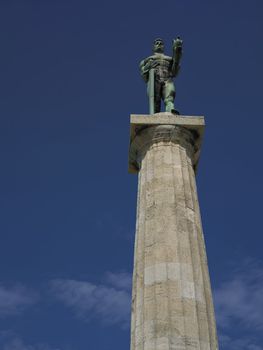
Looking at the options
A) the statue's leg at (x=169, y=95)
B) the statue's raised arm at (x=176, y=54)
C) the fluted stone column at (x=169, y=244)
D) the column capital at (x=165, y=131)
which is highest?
the statue's raised arm at (x=176, y=54)

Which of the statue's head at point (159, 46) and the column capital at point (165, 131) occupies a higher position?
the statue's head at point (159, 46)

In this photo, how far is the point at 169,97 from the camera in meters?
17.2

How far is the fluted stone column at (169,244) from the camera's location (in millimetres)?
11172

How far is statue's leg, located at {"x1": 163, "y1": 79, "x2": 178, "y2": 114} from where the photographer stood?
16797 millimetres

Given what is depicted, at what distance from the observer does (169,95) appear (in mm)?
17297

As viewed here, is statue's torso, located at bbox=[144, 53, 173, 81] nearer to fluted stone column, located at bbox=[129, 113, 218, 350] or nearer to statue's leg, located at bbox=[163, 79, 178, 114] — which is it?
statue's leg, located at bbox=[163, 79, 178, 114]

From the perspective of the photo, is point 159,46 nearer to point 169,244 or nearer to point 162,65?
point 162,65

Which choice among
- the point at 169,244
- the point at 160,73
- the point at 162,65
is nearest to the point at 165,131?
the point at 160,73

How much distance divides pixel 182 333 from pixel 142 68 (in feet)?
34.2

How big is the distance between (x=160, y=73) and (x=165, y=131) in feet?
11.3

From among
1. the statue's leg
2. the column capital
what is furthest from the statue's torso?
the column capital

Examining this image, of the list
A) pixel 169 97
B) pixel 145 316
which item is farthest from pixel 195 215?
pixel 169 97

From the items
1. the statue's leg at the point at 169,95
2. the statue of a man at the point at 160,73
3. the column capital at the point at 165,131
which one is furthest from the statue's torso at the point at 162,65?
the column capital at the point at 165,131

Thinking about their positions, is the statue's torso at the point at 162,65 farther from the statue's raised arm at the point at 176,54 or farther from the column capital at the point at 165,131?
the column capital at the point at 165,131
